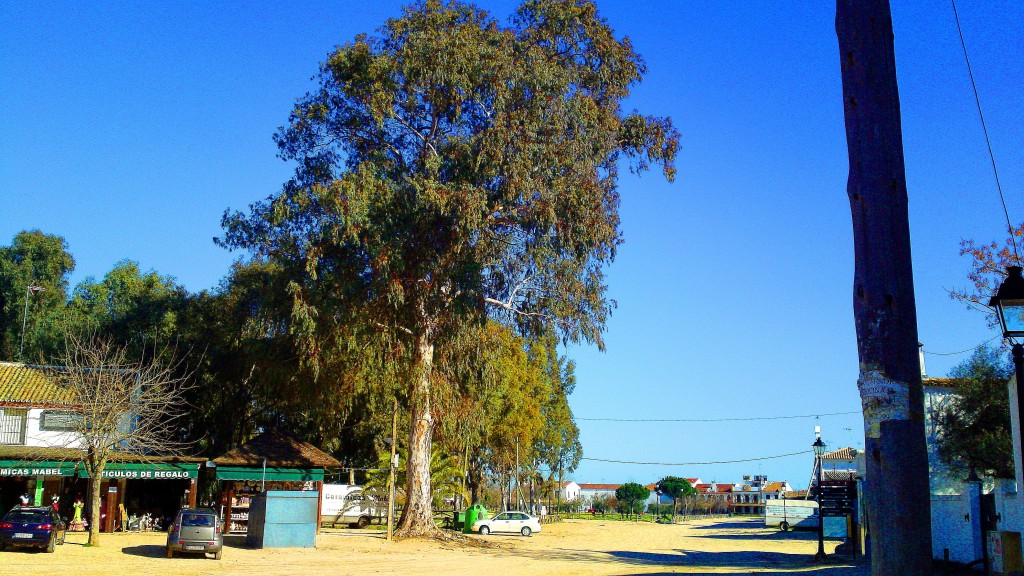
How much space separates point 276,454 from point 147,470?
206 inches

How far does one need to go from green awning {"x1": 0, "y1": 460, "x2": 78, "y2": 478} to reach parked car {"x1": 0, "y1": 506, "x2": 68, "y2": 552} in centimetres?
805

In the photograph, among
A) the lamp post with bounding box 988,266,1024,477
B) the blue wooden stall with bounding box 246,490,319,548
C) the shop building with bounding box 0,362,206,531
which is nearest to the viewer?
the lamp post with bounding box 988,266,1024,477

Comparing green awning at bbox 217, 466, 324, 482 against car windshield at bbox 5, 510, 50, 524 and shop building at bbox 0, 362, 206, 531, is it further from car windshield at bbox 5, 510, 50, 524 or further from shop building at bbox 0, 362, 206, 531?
car windshield at bbox 5, 510, 50, 524

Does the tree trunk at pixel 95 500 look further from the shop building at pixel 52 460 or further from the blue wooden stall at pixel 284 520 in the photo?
the blue wooden stall at pixel 284 520

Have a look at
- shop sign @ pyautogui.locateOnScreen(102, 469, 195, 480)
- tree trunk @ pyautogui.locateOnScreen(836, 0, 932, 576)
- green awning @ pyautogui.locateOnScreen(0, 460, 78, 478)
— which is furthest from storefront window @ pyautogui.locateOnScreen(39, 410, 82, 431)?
tree trunk @ pyautogui.locateOnScreen(836, 0, 932, 576)

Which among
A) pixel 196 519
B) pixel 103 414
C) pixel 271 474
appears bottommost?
pixel 196 519

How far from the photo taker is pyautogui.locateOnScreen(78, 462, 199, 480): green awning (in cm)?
3512

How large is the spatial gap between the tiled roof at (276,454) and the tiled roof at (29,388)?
7296 millimetres

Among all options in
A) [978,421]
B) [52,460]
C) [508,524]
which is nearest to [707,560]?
[978,421]

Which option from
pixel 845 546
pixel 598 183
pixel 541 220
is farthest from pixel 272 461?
pixel 845 546

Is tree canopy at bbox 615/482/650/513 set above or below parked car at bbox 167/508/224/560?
below

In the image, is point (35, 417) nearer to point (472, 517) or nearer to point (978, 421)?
point (472, 517)

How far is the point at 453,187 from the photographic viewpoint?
31469mm

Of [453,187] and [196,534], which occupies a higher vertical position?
[453,187]
